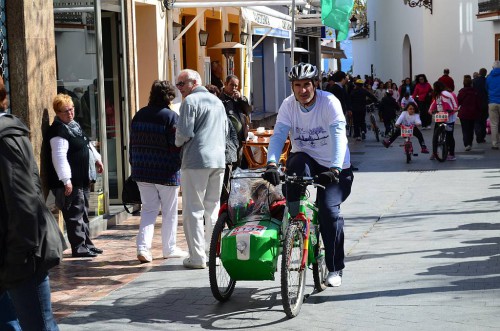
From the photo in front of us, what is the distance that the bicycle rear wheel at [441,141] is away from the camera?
21.0 m

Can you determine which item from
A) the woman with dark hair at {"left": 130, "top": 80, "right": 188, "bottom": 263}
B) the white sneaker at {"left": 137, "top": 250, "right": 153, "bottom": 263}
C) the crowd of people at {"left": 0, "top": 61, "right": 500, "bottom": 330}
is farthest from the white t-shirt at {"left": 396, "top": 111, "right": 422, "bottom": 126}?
the white sneaker at {"left": 137, "top": 250, "right": 153, "bottom": 263}

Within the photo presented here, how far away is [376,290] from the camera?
330 inches

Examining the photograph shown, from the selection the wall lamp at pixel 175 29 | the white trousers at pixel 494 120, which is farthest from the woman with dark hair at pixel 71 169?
the white trousers at pixel 494 120

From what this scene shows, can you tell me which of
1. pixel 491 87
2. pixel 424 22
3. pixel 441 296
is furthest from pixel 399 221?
pixel 424 22

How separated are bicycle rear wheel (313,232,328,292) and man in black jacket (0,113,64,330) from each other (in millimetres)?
3440

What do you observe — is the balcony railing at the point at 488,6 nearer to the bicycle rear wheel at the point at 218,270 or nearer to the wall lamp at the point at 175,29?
the wall lamp at the point at 175,29

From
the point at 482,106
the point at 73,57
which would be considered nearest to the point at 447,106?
the point at 482,106

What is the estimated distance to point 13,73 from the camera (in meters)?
10.7

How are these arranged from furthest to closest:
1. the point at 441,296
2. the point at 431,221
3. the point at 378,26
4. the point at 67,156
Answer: the point at 378,26 < the point at 431,221 < the point at 67,156 < the point at 441,296

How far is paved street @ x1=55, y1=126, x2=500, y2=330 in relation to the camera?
7.40m

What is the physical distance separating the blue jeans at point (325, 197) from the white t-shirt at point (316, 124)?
7cm

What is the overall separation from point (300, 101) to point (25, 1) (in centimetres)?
378

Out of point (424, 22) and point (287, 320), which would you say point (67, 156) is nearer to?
point (287, 320)

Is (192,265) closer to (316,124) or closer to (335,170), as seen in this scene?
(316,124)
